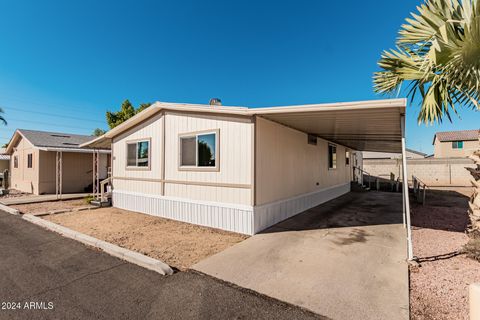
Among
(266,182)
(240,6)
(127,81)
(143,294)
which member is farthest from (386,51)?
(127,81)

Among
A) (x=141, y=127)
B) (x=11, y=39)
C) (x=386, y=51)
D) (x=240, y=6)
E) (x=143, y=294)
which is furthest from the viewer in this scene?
(x=11, y=39)

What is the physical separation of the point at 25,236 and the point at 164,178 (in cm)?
381

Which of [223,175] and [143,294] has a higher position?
[223,175]

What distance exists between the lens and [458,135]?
30281mm

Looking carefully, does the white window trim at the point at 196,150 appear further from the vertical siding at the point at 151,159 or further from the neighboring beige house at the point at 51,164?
the neighboring beige house at the point at 51,164

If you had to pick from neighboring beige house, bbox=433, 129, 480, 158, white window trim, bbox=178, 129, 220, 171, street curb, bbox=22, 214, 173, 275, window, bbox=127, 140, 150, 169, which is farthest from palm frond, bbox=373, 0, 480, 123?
neighboring beige house, bbox=433, 129, 480, 158

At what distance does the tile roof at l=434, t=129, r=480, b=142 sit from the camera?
95.2 ft

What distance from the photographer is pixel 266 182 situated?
6.40m

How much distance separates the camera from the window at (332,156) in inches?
455

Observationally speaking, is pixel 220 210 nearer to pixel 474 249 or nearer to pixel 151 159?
pixel 151 159

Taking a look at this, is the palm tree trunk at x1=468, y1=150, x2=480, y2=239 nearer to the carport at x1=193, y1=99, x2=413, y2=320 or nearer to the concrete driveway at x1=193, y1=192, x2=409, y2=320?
the carport at x1=193, y1=99, x2=413, y2=320

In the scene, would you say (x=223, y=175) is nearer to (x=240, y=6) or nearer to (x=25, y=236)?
(x=25, y=236)

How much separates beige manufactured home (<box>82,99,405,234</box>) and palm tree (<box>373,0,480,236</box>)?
63 centimetres

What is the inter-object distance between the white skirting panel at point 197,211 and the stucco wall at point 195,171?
0.17 metres
